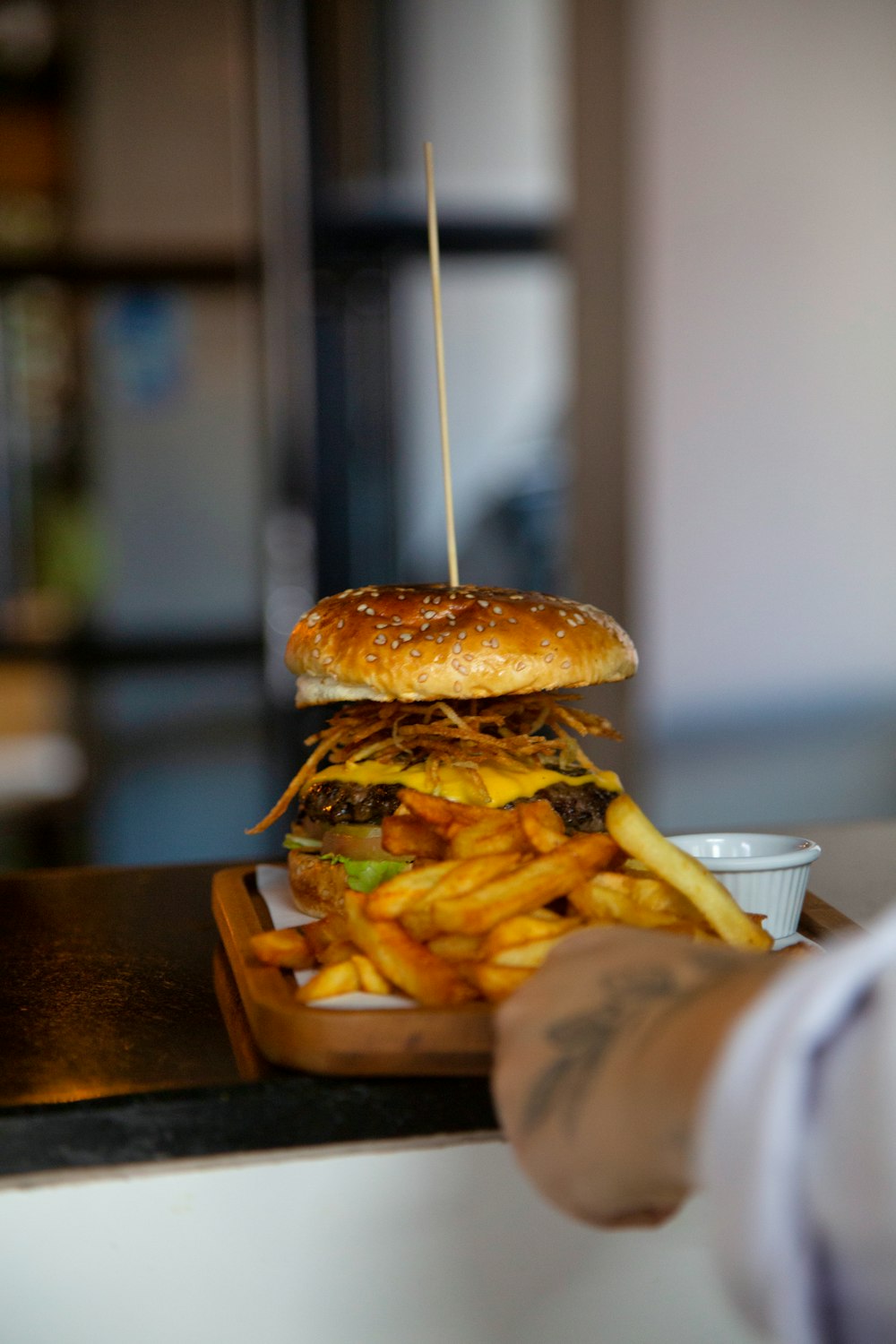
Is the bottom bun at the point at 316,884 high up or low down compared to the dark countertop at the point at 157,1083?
up

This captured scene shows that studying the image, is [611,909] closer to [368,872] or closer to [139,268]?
[368,872]

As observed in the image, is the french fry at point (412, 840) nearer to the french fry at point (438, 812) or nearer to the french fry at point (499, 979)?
the french fry at point (438, 812)

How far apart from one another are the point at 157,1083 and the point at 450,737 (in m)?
0.73

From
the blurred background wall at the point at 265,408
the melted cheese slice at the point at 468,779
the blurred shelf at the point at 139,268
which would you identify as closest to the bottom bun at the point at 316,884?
the melted cheese slice at the point at 468,779

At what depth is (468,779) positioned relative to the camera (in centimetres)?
179

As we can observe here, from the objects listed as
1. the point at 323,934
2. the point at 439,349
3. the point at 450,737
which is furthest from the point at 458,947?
the point at 439,349

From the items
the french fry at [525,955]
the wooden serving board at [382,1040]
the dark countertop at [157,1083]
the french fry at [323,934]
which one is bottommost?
the dark countertop at [157,1083]

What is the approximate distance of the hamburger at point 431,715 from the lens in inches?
69.7

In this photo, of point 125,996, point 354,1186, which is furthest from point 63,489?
point 354,1186

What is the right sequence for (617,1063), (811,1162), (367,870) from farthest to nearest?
(367,870)
(617,1063)
(811,1162)

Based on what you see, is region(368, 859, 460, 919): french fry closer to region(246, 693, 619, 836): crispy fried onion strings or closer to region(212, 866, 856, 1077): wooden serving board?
region(212, 866, 856, 1077): wooden serving board

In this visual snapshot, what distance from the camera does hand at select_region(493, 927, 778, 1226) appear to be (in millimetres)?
854

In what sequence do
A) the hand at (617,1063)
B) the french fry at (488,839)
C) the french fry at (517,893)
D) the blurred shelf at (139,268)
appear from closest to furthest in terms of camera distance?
→ the hand at (617,1063), the french fry at (517,893), the french fry at (488,839), the blurred shelf at (139,268)

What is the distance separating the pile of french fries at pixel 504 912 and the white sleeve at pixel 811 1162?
Result: 1.41 feet
